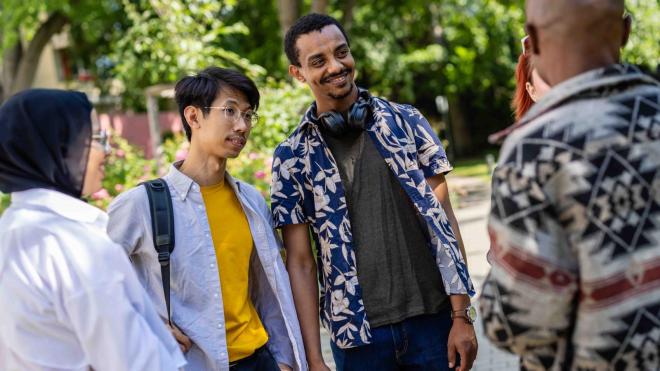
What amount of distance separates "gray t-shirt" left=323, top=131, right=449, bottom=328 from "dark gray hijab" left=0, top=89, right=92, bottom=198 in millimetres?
1267

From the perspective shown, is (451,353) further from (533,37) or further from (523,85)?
(533,37)

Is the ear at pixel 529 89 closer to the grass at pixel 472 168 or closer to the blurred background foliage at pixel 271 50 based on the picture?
the blurred background foliage at pixel 271 50

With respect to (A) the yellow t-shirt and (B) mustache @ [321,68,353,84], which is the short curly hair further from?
(A) the yellow t-shirt

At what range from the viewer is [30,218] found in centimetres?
253

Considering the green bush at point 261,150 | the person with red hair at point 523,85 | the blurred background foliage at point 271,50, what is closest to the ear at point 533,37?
the blurred background foliage at point 271,50

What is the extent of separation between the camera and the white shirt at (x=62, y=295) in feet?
8.11

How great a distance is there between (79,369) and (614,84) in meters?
1.69

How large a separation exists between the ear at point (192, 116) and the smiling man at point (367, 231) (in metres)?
0.38

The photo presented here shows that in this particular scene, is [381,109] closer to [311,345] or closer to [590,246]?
[311,345]

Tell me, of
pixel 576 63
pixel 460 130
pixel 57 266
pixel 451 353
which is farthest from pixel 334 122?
pixel 460 130

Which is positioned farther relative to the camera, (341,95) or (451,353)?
(341,95)

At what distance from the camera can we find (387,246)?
349 cm

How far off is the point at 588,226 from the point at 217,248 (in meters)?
1.84

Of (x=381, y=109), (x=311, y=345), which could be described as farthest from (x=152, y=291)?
(x=381, y=109)
